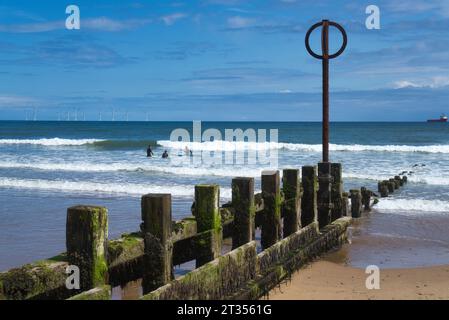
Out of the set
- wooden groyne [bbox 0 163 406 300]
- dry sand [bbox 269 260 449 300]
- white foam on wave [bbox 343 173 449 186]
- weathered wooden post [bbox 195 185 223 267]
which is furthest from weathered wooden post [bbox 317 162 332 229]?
white foam on wave [bbox 343 173 449 186]

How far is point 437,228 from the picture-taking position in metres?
11.7

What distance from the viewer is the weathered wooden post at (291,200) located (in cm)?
781

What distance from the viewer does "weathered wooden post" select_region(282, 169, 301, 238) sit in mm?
7809

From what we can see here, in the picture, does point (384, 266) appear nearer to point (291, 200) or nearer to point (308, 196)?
point (308, 196)

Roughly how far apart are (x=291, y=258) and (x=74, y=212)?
3818 millimetres

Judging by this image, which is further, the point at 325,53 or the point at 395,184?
the point at 395,184

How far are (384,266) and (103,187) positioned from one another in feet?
40.2

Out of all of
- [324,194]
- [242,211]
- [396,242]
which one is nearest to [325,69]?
[324,194]

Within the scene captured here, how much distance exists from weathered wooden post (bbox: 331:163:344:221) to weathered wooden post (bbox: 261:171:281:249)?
2382 mm

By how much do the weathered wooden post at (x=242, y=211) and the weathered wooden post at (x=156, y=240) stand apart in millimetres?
1580

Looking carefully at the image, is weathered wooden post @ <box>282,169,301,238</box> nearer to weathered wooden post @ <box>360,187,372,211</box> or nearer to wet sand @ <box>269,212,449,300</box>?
wet sand @ <box>269,212,449,300</box>

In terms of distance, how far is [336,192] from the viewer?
939 centimetres

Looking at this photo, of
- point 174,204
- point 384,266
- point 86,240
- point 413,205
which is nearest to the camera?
point 86,240
